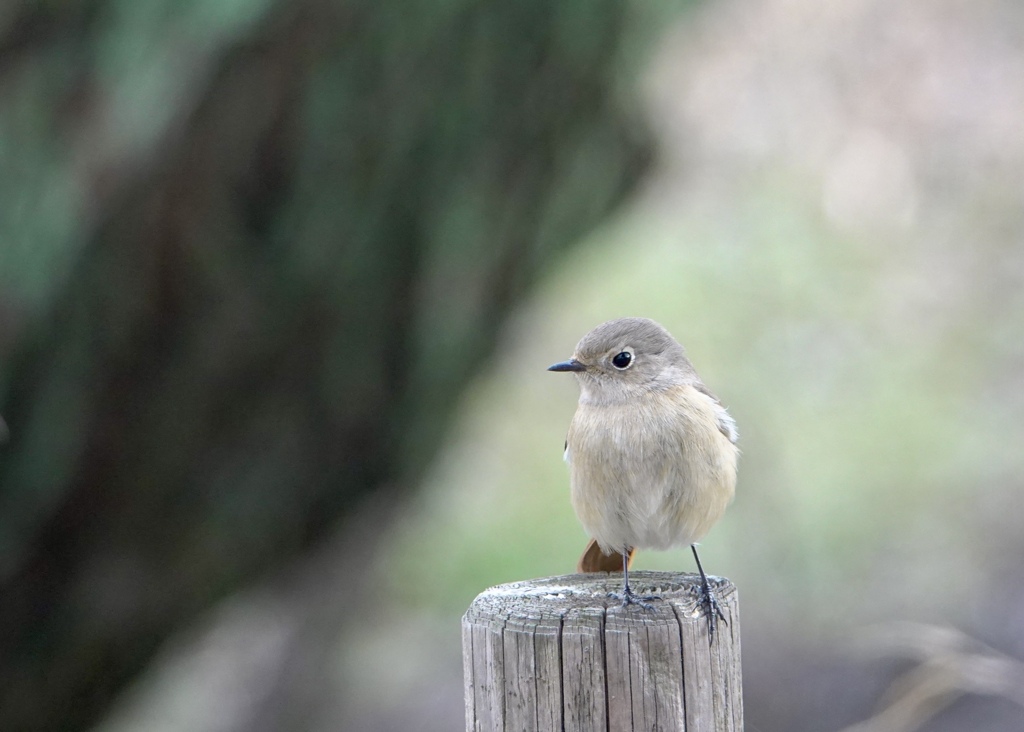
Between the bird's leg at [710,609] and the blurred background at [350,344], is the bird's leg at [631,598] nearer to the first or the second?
the bird's leg at [710,609]

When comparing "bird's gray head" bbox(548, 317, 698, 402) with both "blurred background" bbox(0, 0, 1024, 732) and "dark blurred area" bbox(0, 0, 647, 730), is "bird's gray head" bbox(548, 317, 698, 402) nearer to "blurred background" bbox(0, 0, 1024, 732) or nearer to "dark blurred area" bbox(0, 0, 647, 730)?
"blurred background" bbox(0, 0, 1024, 732)

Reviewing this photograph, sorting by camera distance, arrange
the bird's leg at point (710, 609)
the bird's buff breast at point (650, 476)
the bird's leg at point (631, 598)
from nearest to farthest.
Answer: the bird's leg at point (710, 609) < the bird's leg at point (631, 598) < the bird's buff breast at point (650, 476)

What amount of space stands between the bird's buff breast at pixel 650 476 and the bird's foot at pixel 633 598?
576mm

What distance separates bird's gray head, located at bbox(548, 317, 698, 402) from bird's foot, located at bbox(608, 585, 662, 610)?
0.95 metres

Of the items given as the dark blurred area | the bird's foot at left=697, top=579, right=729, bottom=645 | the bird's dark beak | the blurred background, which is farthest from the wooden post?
the dark blurred area

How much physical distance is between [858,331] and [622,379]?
594 centimetres

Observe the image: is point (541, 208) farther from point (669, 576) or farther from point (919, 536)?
point (919, 536)

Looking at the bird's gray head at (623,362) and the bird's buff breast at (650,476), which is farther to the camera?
the bird's gray head at (623,362)

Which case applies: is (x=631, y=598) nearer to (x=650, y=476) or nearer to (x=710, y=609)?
(x=710, y=609)

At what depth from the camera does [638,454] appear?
3.36 meters

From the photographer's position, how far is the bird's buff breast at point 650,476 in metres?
3.34

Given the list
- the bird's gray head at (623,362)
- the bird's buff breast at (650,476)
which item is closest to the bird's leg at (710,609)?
the bird's buff breast at (650,476)

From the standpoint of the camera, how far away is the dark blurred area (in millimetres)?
3930

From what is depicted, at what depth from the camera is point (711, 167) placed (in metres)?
8.95
